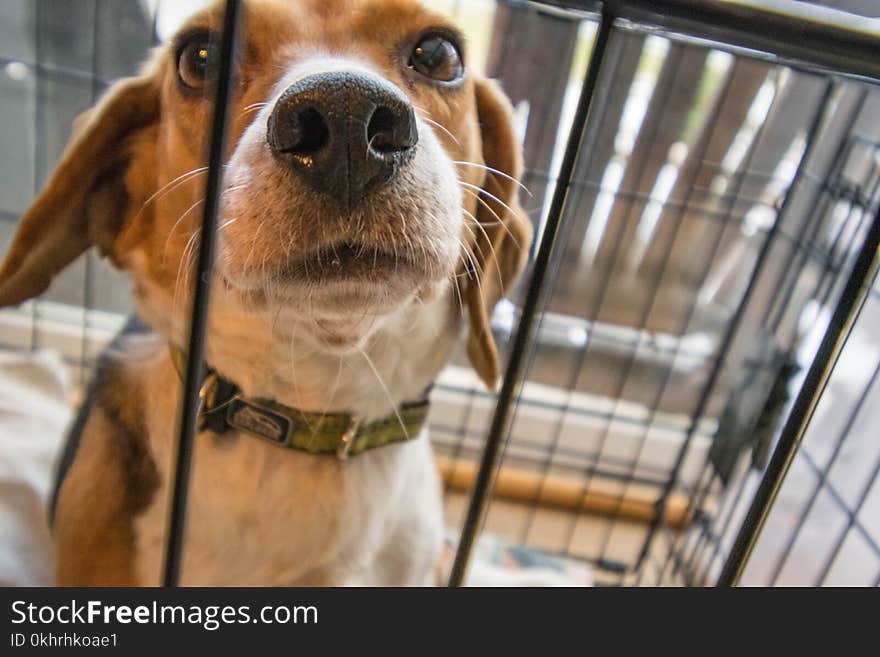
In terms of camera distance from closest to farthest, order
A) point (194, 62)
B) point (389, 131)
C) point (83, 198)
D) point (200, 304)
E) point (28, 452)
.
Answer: point (200, 304), point (389, 131), point (194, 62), point (83, 198), point (28, 452)

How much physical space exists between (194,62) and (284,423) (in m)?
0.40

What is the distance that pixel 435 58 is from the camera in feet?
2.66

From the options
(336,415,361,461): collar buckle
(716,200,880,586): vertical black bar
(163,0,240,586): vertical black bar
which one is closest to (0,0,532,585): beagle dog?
(336,415,361,461): collar buckle

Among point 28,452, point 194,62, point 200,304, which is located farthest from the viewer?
point 28,452

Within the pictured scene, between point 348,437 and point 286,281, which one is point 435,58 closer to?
point 286,281

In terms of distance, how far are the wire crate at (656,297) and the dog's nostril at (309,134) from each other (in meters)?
0.40

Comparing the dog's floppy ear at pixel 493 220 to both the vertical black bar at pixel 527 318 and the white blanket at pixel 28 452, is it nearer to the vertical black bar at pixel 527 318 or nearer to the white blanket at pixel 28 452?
the vertical black bar at pixel 527 318

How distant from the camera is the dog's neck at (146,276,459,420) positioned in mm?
793

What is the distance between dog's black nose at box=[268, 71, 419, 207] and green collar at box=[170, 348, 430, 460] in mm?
349

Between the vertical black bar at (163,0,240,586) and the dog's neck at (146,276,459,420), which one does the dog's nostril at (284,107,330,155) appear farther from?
the dog's neck at (146,276,459,420)

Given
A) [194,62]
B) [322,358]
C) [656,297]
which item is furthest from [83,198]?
[656,297]

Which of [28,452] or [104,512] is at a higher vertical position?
[104,512]
